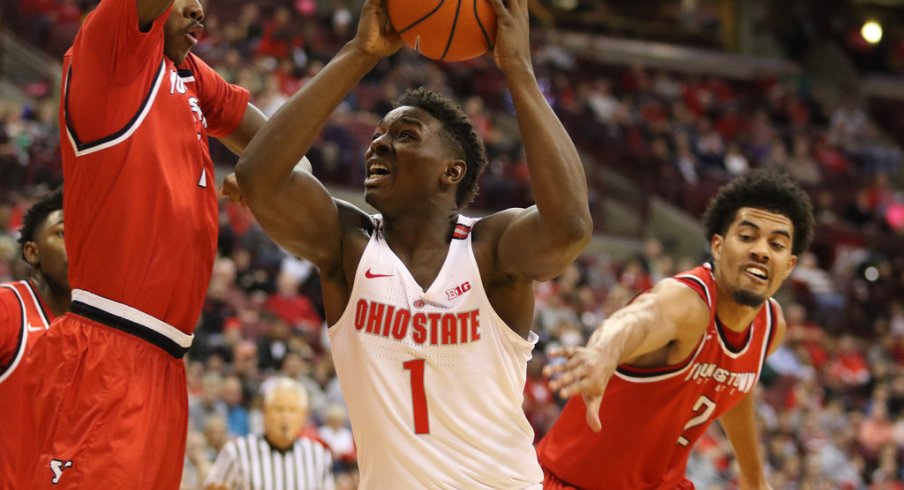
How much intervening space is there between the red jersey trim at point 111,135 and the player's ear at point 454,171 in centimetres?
101

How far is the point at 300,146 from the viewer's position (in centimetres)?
347

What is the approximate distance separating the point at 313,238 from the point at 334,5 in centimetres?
1593

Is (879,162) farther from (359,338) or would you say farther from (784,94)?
(359,338)

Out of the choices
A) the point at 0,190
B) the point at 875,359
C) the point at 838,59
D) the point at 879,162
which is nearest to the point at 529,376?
the point at 0,190

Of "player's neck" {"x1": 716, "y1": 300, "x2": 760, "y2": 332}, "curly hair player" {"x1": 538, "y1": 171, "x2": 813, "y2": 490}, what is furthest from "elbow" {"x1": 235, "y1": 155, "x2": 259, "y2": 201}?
"player's neck" {"x1": 716, "y1": 300, "x2": 760, "y2": 332}

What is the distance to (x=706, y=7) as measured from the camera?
84.8ft

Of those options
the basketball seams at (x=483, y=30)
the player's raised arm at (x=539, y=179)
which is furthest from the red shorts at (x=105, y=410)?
the basketball seams at (x=483, y=30)

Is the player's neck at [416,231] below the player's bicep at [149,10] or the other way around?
below

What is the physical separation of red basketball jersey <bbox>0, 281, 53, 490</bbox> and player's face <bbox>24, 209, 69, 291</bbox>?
0.50 feet

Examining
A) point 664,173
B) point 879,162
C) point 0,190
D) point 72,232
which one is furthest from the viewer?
point 879,162

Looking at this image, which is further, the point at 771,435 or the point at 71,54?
the point at 771,435

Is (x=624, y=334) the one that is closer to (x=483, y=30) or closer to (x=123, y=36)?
(x=483, y=30)

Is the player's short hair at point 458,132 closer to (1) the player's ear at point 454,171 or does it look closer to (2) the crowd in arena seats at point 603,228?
(1) the player's ear at point 454,171

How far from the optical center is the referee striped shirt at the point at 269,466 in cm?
688
